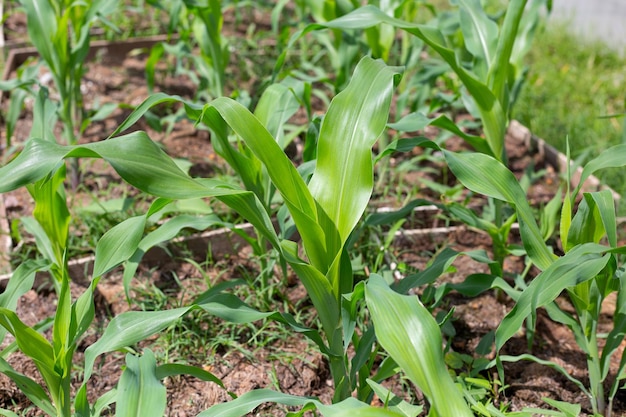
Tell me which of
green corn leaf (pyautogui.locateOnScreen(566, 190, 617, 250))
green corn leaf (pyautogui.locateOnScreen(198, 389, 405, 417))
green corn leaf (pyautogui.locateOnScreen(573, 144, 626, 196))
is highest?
green corn leaf (pyautogui.locateOnScreen(573, 144, 626, 196))

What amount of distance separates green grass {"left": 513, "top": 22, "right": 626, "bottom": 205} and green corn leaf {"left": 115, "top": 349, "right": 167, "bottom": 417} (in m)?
2.13

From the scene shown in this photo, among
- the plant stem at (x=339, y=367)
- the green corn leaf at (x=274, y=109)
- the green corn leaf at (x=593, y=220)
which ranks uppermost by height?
the green corn leaf at (x=274, y=109)

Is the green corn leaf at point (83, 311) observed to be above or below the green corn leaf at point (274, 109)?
below

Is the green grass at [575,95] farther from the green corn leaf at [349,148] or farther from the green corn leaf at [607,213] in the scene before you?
the green corn leaf at [349,148]

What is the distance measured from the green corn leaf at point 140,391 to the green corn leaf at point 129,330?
0.04m

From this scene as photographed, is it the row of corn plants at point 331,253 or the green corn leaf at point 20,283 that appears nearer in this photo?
the row of corn plants at point 331,253

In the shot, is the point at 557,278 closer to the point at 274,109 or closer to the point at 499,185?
the point at 499,185

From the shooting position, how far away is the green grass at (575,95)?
11.8 ft

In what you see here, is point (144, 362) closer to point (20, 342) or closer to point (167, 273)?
point (20, 342)

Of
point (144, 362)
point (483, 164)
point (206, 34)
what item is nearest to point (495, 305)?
point (483, 164)

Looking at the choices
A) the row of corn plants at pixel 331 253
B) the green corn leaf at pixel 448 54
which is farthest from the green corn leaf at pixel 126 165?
the green corn leaf at pixel 448 54

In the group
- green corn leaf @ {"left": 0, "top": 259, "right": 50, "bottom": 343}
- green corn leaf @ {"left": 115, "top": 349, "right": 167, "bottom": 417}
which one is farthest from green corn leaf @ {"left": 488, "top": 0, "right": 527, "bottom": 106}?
green corn leaf @ {"left": 0, "top": 259, "right": 50, "bottom": 343}

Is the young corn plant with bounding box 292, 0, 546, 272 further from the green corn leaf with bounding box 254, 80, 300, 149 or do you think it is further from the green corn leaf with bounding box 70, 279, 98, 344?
the green corn leaf with bounding box 70, 279, 98, 344

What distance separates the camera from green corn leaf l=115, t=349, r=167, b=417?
5.16 ft
